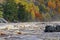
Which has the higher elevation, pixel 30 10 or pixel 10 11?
pixel 10 11

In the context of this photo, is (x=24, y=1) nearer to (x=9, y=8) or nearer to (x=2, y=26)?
(x=9, y=8)

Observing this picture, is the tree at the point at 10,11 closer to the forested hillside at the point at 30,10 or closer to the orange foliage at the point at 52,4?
the forested hillside at the point at 30,10

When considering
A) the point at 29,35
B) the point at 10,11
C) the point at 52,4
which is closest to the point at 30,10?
the point at 10,11

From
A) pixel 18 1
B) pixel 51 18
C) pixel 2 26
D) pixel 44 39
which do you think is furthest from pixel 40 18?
pixel 44 39

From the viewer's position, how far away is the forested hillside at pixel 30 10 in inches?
1034

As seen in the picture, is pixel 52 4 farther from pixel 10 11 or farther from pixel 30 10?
pixel 10 11

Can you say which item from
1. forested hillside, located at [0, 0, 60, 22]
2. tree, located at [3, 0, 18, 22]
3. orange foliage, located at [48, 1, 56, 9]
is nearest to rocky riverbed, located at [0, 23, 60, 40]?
forested hillside, located at [0, 0, 60, 22]

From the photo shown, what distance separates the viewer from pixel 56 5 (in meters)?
33.0

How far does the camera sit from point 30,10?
28812mm

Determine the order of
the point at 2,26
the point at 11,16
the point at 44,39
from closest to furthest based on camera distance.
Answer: the point at 44,39 < the point at 2,26 < the point at 11,16

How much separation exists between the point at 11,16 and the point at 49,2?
27.2ft

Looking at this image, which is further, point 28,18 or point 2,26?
point 28,18

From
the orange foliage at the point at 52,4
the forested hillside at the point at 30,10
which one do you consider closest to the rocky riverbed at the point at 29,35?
the forested hillside at the point at 30,10

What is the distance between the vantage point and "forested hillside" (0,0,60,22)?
26.3m
